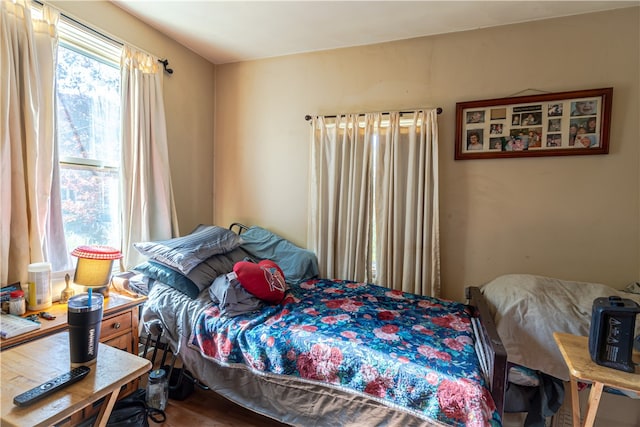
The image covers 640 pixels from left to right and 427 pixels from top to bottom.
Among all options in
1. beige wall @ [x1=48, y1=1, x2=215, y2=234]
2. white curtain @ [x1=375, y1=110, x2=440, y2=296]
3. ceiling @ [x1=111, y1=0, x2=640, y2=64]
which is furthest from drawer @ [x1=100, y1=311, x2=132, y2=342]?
ceiling @ [x1=111, y1=0, x2=640, y2=64]

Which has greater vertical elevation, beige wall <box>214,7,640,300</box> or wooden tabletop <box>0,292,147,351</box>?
beige wall <box>214,7,640,300</box>

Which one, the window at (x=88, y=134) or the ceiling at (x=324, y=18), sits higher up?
the ceiling at (x=324, y=18)

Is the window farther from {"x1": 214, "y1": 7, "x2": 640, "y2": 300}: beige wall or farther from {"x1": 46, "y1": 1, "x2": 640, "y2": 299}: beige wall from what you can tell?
{"x1": 214, "y1": 7, "x2": 640, "y2": 300}: beige wall

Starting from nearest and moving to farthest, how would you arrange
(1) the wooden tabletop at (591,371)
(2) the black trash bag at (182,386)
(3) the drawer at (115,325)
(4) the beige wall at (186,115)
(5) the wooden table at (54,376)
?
(5) the wooden table at (54,376), (1) the wooden tabletop at (591,371), (3) the drawer at (115,325), (2) the black trash bag at (182,386), (4) the beige wall at (186,115)

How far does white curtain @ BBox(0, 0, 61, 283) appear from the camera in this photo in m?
1.50

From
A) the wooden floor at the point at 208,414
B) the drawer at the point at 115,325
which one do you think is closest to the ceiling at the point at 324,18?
the drawer at the point at 115,325

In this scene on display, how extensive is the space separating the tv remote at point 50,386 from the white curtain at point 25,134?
3.45ft

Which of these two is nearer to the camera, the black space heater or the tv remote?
the tv remote

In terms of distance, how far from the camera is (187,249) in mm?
2031

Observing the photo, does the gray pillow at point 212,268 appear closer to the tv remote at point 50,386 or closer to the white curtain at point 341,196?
the white curtain at point 341,196

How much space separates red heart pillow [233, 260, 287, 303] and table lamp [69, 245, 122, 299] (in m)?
0.73

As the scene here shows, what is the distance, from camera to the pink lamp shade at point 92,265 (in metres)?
1.69

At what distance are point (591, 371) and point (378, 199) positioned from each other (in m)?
1.63

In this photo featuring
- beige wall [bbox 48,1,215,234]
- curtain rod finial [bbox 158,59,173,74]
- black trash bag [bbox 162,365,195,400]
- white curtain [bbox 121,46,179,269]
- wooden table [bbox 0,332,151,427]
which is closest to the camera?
wooden table [bbox 0,332,151,427]
